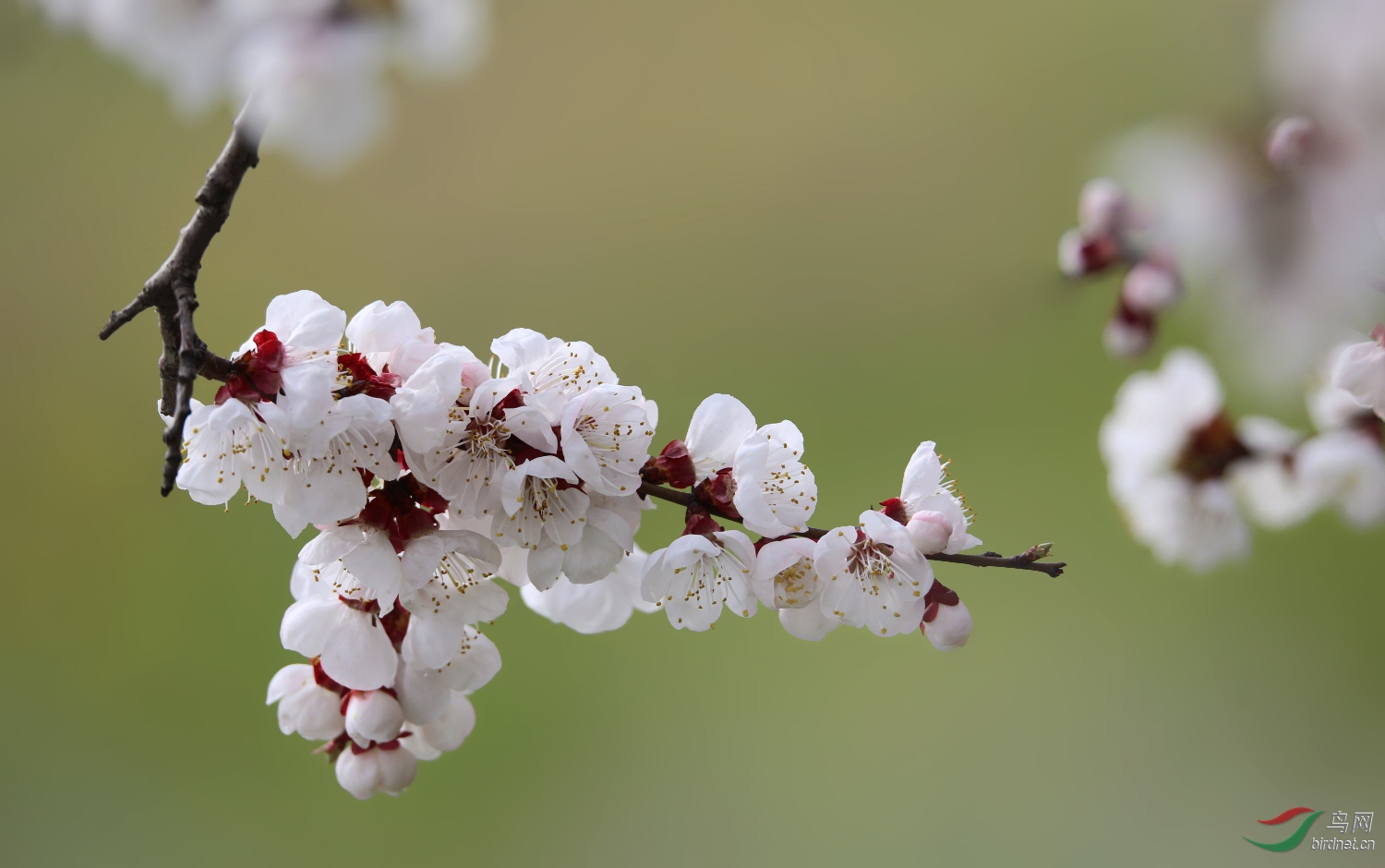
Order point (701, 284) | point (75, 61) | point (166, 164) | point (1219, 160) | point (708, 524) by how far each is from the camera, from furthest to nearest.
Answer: point (701, 284) < point (166, 164) < point (75, 61) < point (1219, 160) < point (708, 524)

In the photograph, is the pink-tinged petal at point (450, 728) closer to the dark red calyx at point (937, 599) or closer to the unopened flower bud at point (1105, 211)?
the dark red calyx at point (937, 599)

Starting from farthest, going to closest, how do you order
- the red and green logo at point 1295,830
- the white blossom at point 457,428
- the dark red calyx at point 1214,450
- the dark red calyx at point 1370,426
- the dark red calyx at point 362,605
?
the red and green logo at point 1295,830, the dark red calyx at point 1214,450, the dark red calyx at point 1370,426, the dark red calyx at point 362,605, the white blossom at point 457,428

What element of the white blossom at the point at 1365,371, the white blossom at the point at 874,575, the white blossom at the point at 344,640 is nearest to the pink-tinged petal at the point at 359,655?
the white blossom at the point at 344,640

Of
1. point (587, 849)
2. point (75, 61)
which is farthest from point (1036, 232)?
point (75, 61)

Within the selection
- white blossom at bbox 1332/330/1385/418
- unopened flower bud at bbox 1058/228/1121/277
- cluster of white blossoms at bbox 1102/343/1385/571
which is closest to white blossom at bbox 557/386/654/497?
white blossom at bbox 1332/330/1385/418

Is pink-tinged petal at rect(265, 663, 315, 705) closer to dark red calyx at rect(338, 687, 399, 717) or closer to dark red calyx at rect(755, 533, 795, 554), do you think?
dark red calyx at rect(338, 687, 399, 717)

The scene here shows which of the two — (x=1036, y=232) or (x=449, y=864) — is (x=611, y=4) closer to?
(x=1036, y=232)

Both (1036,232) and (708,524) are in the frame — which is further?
(1036,232)
